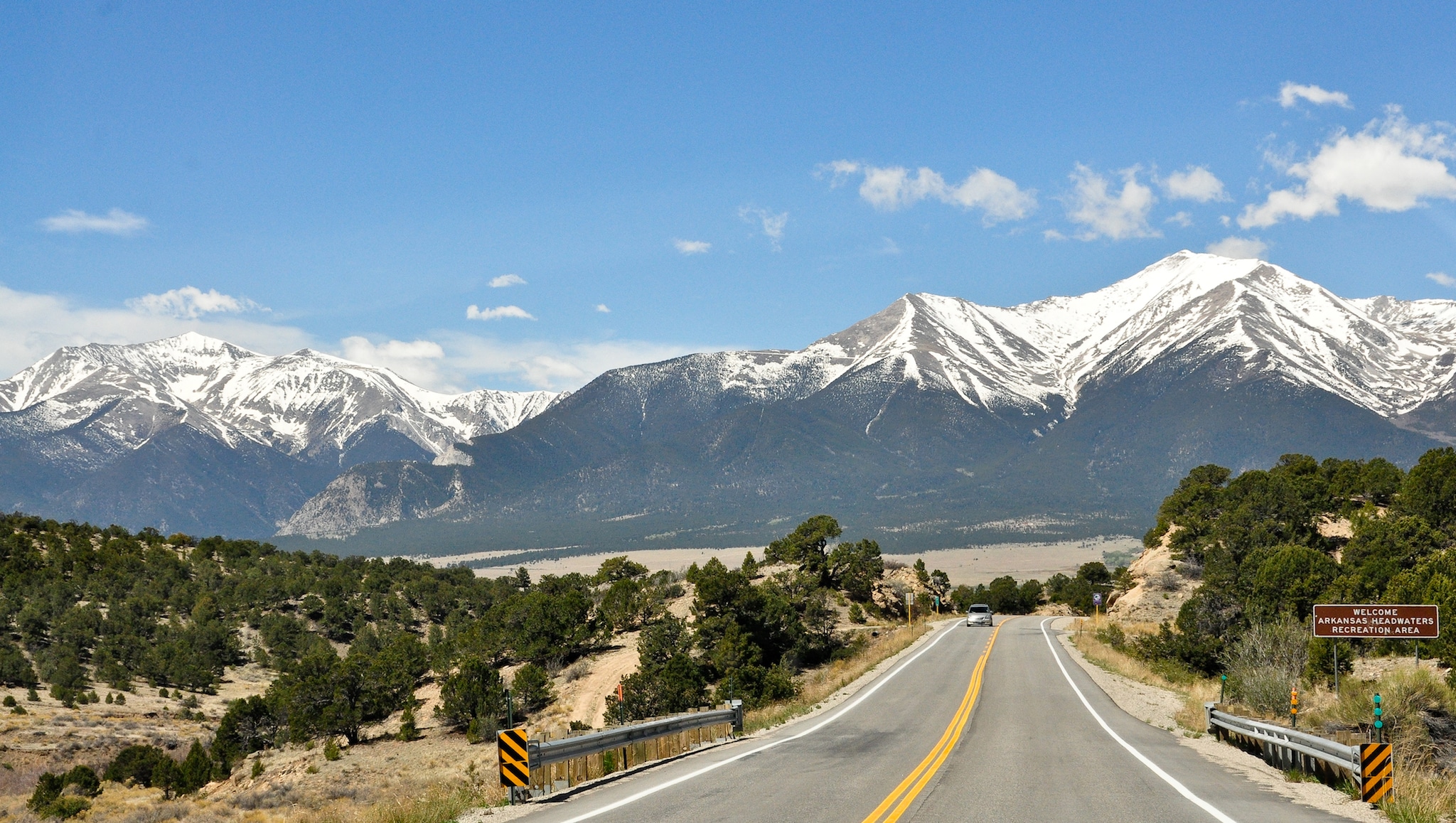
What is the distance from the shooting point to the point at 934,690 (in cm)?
2917

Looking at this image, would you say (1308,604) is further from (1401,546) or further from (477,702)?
(477,702)

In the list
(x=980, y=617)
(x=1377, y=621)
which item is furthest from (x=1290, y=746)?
(x=980, y=617)

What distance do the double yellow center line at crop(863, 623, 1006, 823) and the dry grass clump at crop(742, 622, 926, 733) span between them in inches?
173

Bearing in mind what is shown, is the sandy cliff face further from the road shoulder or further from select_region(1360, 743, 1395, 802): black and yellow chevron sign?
select_region(1360, 743, 1395, 802): black and yellow chevron sign

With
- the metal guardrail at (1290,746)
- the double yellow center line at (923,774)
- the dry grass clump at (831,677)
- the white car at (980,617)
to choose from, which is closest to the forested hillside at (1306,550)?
the metal guardrail at (1290,746)

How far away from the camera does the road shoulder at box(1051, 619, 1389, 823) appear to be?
1295 cm

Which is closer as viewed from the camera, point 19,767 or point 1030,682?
point 1030,682

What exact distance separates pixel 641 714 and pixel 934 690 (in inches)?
397

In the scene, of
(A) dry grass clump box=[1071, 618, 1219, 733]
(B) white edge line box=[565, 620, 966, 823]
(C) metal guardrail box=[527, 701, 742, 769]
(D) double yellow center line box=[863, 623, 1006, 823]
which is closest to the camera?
(D) double yellow center line box=[863, 623, 1006, 823]

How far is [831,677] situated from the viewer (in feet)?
116

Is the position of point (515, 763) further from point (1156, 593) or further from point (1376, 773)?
point (1156, 593)

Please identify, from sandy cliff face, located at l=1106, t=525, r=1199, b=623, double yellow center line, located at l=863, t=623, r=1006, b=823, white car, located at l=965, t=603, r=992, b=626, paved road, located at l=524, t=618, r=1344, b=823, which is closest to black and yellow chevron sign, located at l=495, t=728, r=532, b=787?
paved road, located at l=524, t=618, r=1344, b=823


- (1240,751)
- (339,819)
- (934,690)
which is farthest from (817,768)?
(934,690)

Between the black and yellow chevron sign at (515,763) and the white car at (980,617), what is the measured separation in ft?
158
